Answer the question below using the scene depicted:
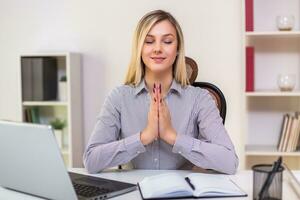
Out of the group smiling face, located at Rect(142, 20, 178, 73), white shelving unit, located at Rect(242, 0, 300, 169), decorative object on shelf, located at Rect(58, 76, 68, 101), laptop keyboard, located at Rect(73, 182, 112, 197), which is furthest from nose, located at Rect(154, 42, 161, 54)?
decorative object on shelf, located at Rect(58, 76, 68, 101)

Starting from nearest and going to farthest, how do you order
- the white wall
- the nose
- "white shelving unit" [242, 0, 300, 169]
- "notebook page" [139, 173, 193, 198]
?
"notebook page" [139, 173, 193, 198], the nose, "white shelving unit" [242, 0, 300, 169], the white wall

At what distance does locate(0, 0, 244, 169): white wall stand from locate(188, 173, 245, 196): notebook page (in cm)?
159

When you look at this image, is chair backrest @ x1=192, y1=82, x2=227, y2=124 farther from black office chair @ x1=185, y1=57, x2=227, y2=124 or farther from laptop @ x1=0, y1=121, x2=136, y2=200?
laptop @ x1=0, y1=121, x2=136, y2=200

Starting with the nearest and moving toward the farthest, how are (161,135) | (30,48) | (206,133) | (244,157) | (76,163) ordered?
(161,135) < (206,133) < (244,157) < (76,163) < (30,48)

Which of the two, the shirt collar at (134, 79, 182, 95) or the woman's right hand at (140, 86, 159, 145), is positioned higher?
the shirt collar at (134, 79, 182, 95)

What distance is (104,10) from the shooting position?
3.29 m

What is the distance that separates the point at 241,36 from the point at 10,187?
2102mm

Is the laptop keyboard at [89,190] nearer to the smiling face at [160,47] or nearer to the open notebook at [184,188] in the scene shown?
the open notebook at [184,188]

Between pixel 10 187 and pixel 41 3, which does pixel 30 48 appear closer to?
pixel 41 3

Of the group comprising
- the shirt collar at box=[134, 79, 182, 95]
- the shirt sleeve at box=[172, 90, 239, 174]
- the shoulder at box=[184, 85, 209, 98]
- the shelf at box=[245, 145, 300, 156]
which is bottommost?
the shelf at box=[245, 145, 300, 156]

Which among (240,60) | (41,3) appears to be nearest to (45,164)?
(240,60)

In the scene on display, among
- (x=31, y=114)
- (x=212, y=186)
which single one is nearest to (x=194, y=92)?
(x=212, y=186)

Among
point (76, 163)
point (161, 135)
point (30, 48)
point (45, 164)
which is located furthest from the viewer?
point (30, 48)

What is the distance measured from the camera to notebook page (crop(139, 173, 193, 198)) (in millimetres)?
1300
